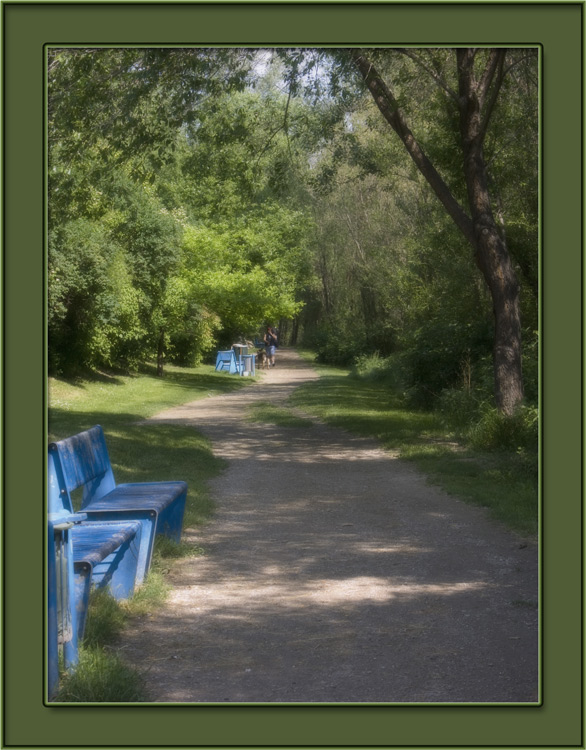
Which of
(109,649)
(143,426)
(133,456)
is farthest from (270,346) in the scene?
(109,649)

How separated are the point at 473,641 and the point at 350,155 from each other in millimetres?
14566

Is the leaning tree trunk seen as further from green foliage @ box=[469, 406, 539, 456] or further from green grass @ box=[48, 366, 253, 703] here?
green grass @ box=[48, 366, 253, 703]

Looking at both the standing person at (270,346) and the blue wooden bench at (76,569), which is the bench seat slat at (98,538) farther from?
the standing person at (270,346)

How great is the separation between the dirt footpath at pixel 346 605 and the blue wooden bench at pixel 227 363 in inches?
892

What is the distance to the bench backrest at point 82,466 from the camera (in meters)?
5.29

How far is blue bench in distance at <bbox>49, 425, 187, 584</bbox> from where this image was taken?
5546 millimetres

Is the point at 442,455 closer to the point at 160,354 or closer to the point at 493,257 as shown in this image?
the point at 493,257

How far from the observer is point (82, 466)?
609 cm

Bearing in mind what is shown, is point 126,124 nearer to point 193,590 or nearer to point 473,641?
point 193,590

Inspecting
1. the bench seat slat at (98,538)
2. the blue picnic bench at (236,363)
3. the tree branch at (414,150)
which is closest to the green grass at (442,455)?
the tree branch at (414,150)

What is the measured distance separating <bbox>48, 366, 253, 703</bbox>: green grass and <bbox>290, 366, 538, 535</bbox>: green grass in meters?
2.76

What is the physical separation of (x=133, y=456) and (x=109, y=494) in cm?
487

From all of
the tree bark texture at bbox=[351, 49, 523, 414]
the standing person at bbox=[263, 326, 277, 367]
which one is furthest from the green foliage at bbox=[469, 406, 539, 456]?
the standing person at bbox=[263, 326, 277, 367]

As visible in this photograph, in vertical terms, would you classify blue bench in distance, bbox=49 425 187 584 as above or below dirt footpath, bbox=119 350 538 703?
above
